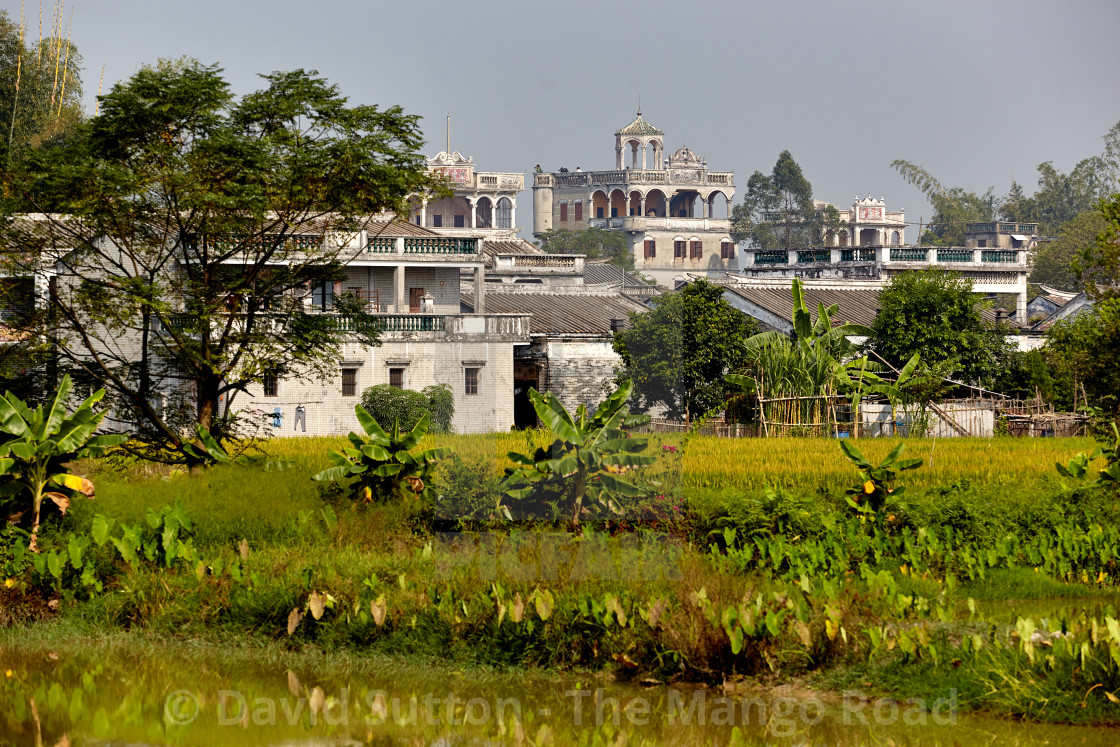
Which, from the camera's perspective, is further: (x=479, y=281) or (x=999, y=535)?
(x=479, y=281)

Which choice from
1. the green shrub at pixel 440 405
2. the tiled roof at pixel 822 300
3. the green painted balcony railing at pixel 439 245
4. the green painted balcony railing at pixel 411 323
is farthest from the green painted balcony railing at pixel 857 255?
the green shrub at pixel 440 405

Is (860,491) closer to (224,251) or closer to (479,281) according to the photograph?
(224,251)

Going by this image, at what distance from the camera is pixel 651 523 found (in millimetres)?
12117

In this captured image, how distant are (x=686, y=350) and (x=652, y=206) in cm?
5970

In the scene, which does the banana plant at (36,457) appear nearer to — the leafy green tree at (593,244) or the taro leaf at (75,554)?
the taro leaf at (75,554)

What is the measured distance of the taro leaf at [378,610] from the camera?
9320 millimetres

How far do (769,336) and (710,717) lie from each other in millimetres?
18009

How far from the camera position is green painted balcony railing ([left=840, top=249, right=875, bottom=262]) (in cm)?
4188

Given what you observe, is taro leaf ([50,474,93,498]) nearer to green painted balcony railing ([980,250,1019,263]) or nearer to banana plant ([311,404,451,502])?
banana plant ([311,404,451,502])

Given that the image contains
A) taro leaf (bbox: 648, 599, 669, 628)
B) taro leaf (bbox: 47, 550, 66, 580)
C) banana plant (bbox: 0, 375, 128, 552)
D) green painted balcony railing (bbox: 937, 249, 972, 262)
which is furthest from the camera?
green painted balcony railing (bbox: 937, 249, 972, 262)

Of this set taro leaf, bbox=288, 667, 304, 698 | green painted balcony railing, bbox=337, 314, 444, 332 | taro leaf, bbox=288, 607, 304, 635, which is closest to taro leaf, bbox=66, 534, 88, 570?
taro leaf, bbox=288, 607, 304, 635

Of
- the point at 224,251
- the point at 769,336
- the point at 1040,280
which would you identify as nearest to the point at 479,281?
the point at 769,336

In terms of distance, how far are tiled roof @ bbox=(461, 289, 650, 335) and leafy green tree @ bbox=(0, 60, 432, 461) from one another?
16.3 m

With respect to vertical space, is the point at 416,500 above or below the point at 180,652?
above
